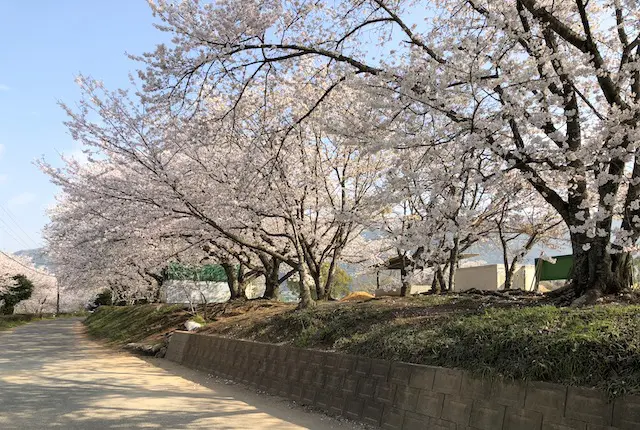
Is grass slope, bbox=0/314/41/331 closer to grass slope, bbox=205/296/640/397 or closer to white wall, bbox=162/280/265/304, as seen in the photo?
white wall, bbox=162/280/265/304

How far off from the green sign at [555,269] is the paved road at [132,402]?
797 centimetres

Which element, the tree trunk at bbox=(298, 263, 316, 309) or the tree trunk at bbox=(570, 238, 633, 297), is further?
the tree trunk at bbox=(298, 263, 316, 309)

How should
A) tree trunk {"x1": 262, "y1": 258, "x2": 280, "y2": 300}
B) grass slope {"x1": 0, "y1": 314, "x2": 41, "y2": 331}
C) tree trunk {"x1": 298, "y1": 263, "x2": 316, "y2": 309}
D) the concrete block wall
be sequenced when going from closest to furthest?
the concrete block wall, tree trunk {"x1": 298, "y1": 263, "x2": 316, "y2": 309}, tree trunk {"x1": 262, "y1": 258, "x2": 280, "y2": 300}, grass slope {"x1": 0, "y1": 314, "x2": 41, "y2": 331}

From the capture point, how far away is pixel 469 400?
5191mm

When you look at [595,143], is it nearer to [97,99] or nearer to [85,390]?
[85,390]

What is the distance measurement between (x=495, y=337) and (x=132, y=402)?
551 cm

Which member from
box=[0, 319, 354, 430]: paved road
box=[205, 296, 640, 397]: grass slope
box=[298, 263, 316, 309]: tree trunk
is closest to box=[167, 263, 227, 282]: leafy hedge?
box=[298, 263, 316, 309]: tree trunk

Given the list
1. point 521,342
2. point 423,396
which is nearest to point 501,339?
point 521,342

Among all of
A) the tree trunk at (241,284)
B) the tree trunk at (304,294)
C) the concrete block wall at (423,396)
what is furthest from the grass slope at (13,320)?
the concrete block wall at (423,396)

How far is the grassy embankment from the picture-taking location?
455cm

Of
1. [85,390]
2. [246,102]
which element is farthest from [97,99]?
[85,390]

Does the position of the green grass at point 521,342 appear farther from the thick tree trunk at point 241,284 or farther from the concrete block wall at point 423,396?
the thick tree trunk at point 241,284

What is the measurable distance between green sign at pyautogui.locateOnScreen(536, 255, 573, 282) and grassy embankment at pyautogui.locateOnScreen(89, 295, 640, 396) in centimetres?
402

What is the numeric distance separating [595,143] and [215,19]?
611cm
